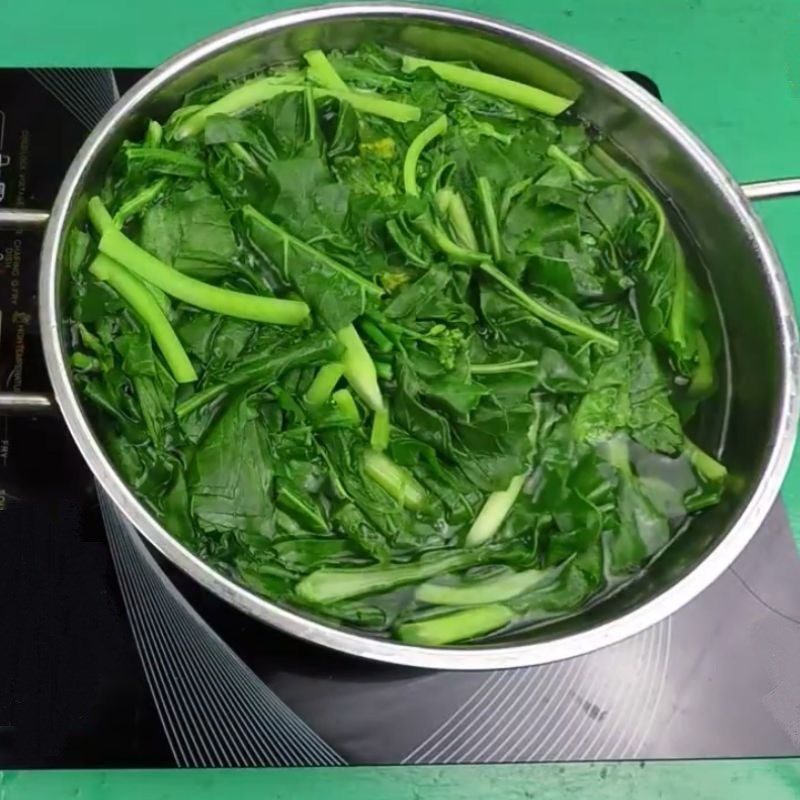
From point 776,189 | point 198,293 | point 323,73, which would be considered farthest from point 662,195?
point 198,293

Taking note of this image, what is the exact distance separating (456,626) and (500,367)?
1.20 ft

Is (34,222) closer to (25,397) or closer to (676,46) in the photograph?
(25,397)

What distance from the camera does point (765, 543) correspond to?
5.12 ft

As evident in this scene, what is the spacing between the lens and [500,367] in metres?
1.35

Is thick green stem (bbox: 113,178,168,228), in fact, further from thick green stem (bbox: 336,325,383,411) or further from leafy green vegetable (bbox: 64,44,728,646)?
thick green stem (bbox: 336,325,383,411)

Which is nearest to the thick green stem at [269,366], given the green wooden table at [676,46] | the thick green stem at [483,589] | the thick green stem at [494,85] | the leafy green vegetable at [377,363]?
the leafy green vegetable at [377,363]

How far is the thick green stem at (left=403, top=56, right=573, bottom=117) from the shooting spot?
5.02 ft

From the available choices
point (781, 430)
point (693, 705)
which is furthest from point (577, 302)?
point (693, 705)

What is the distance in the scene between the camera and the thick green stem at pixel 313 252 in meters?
1.32

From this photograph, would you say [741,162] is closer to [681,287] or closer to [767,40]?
[767,40]

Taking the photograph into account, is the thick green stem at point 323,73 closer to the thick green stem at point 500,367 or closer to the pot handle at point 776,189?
the thick green stem at point 500,367

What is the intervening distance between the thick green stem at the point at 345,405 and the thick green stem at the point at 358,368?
20 millimetres

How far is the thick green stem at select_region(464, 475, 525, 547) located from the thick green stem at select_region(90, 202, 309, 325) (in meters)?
0.37

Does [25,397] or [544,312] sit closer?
[25,397]
